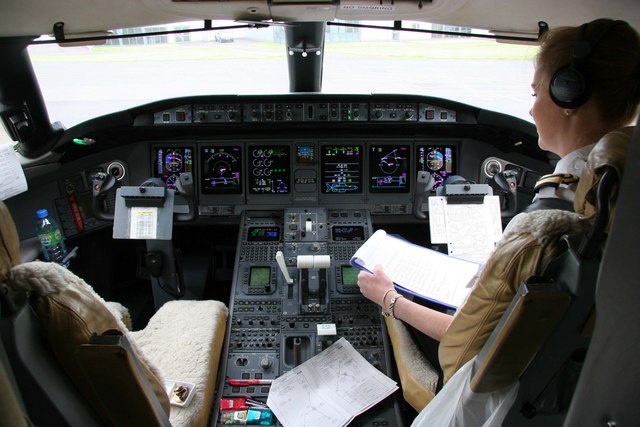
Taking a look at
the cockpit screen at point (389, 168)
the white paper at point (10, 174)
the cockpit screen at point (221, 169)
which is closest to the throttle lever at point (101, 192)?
the white paper at point (10, 174)

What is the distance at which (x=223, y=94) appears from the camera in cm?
235

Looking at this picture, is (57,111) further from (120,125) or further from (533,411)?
(533,411)

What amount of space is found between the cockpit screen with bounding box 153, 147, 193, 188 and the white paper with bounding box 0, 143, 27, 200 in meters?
0.67

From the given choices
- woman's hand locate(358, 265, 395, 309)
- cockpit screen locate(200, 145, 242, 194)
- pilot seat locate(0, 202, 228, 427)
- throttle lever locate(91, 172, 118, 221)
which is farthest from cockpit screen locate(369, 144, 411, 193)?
pilot seat locate(0, 202, 228, 427)

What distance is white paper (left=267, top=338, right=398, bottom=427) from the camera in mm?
1452

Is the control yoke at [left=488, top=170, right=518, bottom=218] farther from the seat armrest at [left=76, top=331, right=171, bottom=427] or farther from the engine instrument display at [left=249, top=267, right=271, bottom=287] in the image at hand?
the seat armrest at [left=76, top=331, right=171, bottom=427]

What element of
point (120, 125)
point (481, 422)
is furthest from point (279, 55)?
point (481, 422)

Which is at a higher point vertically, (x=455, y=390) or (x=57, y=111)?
(x=57, y=111)

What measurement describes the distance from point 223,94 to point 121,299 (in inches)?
50.0

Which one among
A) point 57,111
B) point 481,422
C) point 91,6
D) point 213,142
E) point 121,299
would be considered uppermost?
point 91,6

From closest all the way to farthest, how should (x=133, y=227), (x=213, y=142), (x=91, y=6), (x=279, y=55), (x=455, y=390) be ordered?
(x=455, y=390) < (x=91, y=6) < (x=133, y=227) < (x=213, y=142) < (x=279, y=55)

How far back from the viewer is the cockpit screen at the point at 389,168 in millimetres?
2506

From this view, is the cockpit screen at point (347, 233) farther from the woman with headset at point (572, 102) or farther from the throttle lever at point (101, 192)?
the woman with headset at point (572, 102)

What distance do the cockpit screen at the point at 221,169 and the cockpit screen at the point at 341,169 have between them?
472 mm
